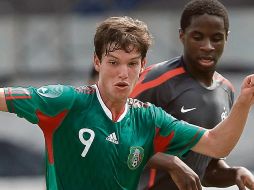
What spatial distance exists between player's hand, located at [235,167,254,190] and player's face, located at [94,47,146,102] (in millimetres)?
1248

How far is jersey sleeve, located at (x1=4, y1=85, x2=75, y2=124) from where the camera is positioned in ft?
14.0

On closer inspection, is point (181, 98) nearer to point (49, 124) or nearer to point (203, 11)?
point (203, 11)

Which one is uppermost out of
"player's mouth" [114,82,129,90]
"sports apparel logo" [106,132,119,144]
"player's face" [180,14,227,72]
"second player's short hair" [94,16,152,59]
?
"second player's short hair" [94,16,152,59]

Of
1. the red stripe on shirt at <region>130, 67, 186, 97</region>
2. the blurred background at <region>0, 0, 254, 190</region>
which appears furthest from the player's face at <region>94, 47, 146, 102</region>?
the blurred background at <region>0, 0, 254, 190</region>

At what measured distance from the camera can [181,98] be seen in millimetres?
5664

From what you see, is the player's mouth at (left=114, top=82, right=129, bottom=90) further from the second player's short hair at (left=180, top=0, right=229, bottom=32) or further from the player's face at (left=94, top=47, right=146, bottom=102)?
the second player's short hair at (left=180, top=0, right=229, bottom=32)

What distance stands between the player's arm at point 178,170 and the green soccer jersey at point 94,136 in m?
0.31

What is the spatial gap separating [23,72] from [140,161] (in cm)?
1036

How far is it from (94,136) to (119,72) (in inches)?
13.9

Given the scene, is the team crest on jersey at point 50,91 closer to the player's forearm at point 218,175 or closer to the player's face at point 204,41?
the player's face at point 204,41

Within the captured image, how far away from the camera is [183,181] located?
193 inches

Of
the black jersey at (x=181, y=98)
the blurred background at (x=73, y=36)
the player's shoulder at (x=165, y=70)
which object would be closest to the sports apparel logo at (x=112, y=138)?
the black jersey at (x=181, y=98)

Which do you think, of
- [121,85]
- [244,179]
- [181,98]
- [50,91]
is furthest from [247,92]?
[181,98]

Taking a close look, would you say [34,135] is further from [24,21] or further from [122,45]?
[122,45]
